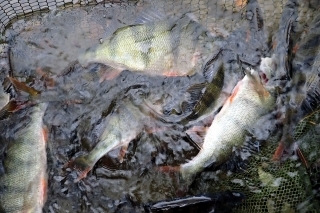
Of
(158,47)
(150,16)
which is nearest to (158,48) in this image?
(158,47)

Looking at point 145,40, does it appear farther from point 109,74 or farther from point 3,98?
point 3,98

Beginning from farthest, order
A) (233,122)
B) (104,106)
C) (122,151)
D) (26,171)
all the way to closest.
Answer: (104,106), (122,151), (26,171), (233,122)

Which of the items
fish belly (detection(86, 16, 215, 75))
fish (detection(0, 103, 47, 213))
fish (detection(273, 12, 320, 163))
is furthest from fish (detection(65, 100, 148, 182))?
fish (detection(273, 12, 320, 163))

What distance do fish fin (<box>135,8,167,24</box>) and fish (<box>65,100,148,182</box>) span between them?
0.73m

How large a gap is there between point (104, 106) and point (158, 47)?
64cm

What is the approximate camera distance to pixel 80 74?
3986 mm

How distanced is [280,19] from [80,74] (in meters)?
1.72

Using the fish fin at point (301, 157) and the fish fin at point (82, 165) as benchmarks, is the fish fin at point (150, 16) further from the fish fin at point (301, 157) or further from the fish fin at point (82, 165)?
the fish fin at point (301, 157)

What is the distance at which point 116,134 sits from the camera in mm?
3523

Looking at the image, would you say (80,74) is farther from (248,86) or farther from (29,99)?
(248,86)

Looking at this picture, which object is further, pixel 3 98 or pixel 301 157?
pixel 3 98

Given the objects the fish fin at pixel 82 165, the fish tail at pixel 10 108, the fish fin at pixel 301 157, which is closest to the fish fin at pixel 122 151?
the fish fin at pixel 82 165

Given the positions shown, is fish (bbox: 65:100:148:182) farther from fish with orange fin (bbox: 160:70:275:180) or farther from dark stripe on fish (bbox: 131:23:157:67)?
fish with orange fin (bbox: 160:70:275:180)

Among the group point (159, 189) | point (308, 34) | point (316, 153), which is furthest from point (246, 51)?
point (159, 189)
